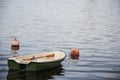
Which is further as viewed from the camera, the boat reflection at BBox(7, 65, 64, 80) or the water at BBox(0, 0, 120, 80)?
the water at BBox(0, 0, 120, 80)

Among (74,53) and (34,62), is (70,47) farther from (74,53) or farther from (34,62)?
(34,62)

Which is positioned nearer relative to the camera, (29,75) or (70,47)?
(29,75)

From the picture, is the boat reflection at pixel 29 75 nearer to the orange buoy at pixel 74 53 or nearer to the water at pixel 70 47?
the water at pixel 70 47

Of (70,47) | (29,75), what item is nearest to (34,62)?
(29,75)

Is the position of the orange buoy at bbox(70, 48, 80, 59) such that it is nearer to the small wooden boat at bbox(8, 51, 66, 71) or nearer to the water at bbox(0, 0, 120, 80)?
the water at bbox(0, 0, 120, 80)

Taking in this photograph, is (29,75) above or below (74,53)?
below

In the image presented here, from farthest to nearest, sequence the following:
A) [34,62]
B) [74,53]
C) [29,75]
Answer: [74,53] < [29,75] < [34,62]

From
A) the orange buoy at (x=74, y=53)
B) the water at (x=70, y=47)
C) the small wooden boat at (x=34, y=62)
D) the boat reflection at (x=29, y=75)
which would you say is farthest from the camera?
the orange buoy at (x=74, y=53)

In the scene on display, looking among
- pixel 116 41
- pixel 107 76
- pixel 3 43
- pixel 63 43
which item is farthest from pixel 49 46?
pixel 107 76

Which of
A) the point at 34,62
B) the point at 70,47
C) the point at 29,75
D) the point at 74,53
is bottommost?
the point at 29,75

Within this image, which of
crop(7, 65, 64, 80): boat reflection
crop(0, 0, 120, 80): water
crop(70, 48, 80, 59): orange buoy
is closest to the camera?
crop(7, 65, 64, 80): boat reflection

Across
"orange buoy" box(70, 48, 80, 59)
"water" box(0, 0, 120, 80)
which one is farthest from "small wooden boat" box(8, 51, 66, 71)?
"orange buoy" box(70, 48, 80, 59)

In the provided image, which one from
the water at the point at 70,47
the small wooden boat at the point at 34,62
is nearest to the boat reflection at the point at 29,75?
the water at the point at 70,47

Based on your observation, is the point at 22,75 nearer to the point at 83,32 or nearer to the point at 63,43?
the point at 63,43
